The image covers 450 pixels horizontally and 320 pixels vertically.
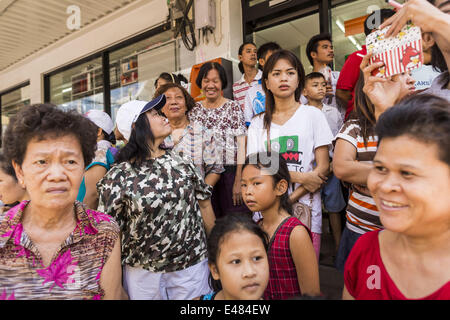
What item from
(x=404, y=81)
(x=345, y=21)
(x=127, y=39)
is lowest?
(x=404, y=81)

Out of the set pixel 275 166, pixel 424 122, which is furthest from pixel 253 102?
pixel 424 122

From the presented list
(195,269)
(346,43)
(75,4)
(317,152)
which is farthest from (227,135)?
(75,4)

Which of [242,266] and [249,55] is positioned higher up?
[249,55]

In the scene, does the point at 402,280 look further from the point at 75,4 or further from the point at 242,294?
the point at 75,4

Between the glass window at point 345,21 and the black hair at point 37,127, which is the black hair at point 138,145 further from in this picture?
the glass window at point 345,21

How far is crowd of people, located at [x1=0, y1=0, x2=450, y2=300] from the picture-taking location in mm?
852

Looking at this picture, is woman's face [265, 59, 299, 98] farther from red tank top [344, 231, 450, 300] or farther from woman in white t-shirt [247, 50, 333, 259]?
red tank top [344, 231, 450, 300]

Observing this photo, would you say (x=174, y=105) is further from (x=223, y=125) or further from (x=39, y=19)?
(x=39, y=19)

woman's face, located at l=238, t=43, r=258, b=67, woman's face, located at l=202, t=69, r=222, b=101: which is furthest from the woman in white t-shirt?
woman's face, located at l=238, t=43, r=258, b=67

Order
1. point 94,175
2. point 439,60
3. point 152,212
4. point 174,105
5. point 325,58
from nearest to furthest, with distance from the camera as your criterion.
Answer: point 439,60 → point 152,212 → point 94,175 → point 174,105 → point 325,58

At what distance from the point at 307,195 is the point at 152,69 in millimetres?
4383

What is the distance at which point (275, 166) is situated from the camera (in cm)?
173

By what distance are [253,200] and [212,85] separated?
155cm
